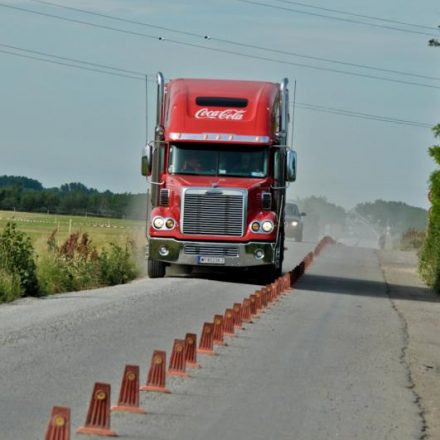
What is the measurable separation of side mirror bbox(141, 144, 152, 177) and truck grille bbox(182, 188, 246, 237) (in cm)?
91

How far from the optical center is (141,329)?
18.2m

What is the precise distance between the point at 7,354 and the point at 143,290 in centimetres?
1068

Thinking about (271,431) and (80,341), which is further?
(80,341)

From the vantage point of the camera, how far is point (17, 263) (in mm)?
24719

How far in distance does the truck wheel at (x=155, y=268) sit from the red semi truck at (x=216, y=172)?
1.26 meters

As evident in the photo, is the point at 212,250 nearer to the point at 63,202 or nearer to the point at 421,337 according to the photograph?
the point at 421,337

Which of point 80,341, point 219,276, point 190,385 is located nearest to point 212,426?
point 190,385

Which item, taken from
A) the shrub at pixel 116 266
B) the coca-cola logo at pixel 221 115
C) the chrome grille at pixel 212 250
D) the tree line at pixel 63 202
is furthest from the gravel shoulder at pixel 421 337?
the tree line at pixel 63 202

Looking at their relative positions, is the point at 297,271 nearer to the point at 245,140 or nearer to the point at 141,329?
the point at 245,140

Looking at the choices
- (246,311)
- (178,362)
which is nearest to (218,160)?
(246,311)

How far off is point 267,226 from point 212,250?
119 centimetres

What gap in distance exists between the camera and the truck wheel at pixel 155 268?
29453 mm

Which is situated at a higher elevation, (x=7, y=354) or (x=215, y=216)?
(x=215, y=216)

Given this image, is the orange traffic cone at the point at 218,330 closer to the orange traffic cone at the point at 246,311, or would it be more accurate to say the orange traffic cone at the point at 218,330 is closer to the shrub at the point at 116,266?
the orange traffic cone at the point at 246,311
